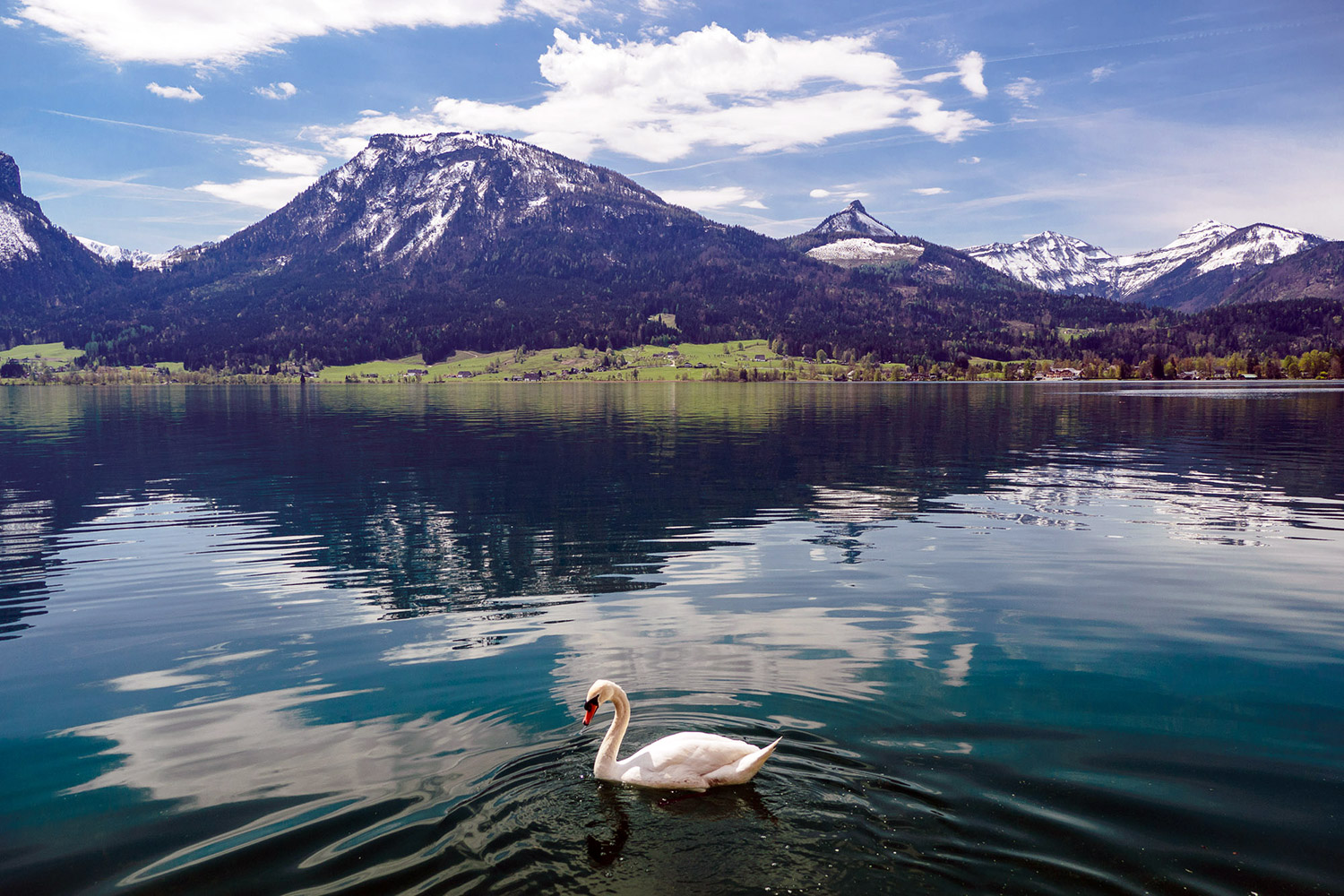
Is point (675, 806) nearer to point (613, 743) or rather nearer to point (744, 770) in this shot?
point (744, 770)

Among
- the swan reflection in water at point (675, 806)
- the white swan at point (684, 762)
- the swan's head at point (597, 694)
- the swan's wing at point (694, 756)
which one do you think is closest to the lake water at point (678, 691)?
the swan reflection in water at point (675, 806)

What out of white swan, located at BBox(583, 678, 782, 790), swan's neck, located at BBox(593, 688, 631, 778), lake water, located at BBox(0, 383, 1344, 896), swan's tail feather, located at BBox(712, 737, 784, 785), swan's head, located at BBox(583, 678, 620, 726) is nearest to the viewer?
lake water, located at BBox(0, 383, 1344, 896)

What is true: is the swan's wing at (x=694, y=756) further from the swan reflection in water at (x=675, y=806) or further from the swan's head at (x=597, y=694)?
the swan's head at (x=597, y=694)

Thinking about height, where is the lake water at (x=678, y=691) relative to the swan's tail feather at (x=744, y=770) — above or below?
below

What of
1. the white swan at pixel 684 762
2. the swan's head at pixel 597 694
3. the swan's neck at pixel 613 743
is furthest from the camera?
the swan's neck at pixel 613 743

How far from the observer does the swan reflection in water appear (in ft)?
34.7

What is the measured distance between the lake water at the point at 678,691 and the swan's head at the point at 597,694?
1215 millimetres

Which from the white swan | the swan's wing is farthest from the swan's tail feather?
the swan's wing

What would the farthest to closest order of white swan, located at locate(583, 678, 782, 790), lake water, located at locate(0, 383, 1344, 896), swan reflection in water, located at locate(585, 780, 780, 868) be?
white swan, located at locate(583, 678, 782, 790) < swan reflection in water, located at locate(585, 780, 780, 868) < lake water, located at locate(0, 383, 1344, 896)

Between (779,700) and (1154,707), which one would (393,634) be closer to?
(779,700)

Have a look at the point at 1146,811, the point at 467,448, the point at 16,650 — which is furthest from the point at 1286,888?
the point at 467,448

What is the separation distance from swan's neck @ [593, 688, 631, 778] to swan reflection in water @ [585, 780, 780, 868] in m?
0.25

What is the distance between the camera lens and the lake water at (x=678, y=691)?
10.1 meters

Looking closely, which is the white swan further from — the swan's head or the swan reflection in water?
the swan reflection in water
